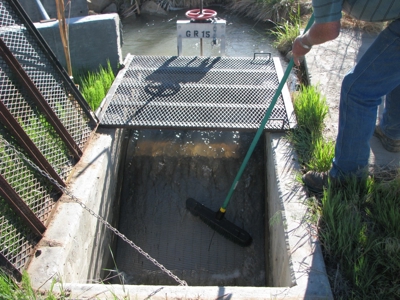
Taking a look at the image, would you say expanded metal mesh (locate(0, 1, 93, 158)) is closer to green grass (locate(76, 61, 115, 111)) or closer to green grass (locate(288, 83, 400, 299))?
green grass (locate(76, 61, 115, 111))

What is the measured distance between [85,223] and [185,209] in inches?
54.7

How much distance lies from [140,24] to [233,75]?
596cm

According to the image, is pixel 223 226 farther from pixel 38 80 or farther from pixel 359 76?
pixel 38 80

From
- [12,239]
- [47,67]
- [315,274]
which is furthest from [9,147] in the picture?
[315,274]

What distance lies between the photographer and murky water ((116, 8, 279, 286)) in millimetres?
3939

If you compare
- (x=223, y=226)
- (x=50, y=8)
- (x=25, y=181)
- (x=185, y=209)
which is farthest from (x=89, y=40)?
(x=50, y=8)

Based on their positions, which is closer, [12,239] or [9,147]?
[12,239]

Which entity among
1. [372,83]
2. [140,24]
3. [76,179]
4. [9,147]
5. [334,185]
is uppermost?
[372,83]

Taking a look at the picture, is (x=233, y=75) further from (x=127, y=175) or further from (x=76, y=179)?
(x=76, y=179)

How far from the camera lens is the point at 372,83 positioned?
2482 millimetres

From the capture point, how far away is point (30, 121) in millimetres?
3117

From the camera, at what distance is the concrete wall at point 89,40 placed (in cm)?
508

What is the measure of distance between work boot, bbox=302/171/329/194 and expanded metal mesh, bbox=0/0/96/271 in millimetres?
1949

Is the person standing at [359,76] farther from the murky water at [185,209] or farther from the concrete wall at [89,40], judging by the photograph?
the concrete wall at [89,40]
